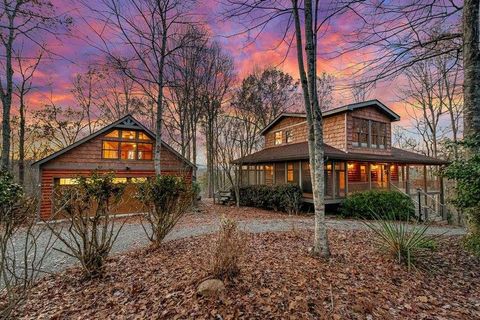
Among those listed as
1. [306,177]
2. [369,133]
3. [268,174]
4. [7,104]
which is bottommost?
[306,177]

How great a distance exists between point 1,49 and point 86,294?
1459 cm

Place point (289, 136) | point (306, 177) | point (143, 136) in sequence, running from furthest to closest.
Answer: point (289, 136), point (306, 177), point (143, 136)

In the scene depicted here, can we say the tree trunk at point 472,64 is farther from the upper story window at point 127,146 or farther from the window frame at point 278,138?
the upper story window at point 127,146

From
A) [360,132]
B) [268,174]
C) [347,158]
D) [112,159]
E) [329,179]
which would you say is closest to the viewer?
[347,158]

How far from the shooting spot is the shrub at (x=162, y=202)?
5.75m

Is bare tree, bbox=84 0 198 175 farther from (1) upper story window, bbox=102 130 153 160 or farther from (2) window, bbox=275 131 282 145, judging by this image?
(2) window, bbox=275 131 282 145

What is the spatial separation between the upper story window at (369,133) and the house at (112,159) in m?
10.4

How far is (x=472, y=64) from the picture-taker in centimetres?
566

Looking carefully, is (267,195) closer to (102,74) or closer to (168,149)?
(168,149)

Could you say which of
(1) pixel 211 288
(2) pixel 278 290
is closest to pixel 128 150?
(1) pixel 211 288

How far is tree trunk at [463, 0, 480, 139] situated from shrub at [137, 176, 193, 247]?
22.6 feet

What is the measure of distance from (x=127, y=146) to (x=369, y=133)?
14.7 m

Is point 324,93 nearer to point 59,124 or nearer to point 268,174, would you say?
point 268,174

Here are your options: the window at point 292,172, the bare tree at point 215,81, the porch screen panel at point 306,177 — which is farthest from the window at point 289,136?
the bare tree at point 215,81
